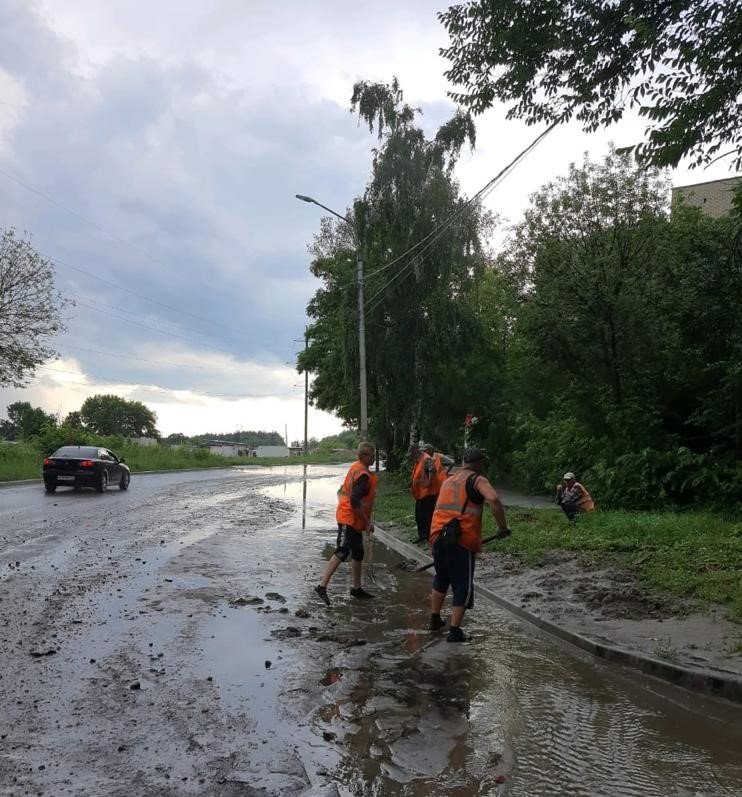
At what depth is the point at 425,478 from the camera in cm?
1147

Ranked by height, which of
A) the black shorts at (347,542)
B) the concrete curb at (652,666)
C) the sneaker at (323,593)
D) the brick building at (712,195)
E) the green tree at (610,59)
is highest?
the brick building at (712,195)

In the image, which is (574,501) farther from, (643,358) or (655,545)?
(643,358)

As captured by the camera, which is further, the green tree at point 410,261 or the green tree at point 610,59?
the green tree at point 410,261

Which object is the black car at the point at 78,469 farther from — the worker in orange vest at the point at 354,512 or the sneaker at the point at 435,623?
the sneaker at the point at 435,623

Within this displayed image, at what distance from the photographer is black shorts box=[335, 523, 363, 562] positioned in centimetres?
790

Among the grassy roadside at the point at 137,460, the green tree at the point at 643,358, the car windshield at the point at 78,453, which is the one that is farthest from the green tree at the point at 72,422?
the green tree at the point at 643,358

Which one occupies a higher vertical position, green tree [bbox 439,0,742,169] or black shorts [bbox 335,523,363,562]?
green tree [bbox 439,0,742,169]

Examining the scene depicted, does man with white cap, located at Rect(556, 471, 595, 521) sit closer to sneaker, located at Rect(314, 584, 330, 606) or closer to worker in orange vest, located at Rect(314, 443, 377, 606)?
worker in orange vest, located at Rect(314, 443, 377, 606)

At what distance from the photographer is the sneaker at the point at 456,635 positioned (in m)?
6.38

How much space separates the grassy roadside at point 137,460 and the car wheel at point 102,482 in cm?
578

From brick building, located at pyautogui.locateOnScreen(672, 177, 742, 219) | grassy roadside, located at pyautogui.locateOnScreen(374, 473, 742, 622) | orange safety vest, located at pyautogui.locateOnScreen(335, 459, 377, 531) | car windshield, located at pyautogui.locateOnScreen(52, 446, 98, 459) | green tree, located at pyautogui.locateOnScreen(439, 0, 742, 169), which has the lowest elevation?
grassy roadside, located at pyautogui.locateOnScreen(374, 473, 742, 622)

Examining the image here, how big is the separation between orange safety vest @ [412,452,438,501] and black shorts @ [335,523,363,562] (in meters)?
3.58

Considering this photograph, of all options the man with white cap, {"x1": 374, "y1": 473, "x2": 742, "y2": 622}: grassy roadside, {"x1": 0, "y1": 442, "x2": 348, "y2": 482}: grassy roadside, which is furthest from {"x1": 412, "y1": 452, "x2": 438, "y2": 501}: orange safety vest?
{"x1": 0, "y1": 442, "x2": 348, "y2": 482}: grassy roadside

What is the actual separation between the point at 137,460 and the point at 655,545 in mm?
35043
